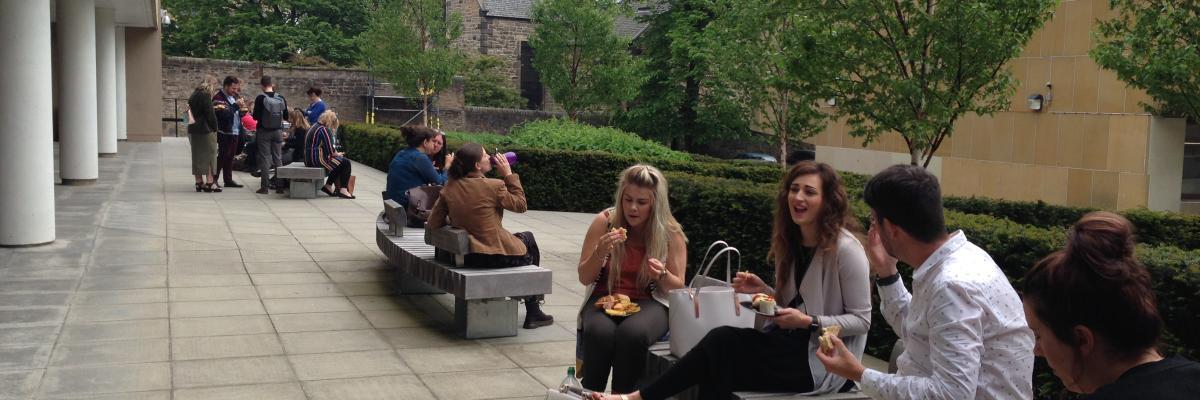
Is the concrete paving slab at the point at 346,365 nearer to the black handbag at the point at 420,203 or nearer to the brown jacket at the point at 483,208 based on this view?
the brown jacket at the point at 483,208

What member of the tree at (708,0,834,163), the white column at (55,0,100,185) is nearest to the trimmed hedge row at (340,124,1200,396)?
the tree at (708,0,834,163)

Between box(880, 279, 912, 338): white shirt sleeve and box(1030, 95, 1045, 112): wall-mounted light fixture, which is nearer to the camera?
box(880, 279, 912, 338): white shirt sleeve

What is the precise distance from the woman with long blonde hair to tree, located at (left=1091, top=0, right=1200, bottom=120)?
7.38 meters

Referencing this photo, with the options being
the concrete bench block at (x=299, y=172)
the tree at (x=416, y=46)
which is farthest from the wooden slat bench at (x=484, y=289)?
the tree at (x=416, y=46)

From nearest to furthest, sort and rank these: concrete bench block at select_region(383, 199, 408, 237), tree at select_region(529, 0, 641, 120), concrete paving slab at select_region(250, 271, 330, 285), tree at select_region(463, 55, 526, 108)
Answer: concrete bench block at select_region(383, 199, 408, 237)
concrete paving slab at select_region(250, 271, 330, 285)
tree at select_region(529, 0, 641, 120)
tree at select_region(463, 55, 526, 108)

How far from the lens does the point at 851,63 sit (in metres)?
11.6

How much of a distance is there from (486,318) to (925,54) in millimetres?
6060

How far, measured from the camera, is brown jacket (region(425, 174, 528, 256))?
7410 millimetres

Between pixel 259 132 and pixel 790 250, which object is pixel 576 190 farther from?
pixel 790 250

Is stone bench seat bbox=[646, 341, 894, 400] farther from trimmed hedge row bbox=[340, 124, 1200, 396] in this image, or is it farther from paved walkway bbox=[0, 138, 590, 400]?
trimmed hedge row bbox=[340, 124, 1200, 396]

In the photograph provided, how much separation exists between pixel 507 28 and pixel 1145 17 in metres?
43.0

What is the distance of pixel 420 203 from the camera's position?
9.83 metres

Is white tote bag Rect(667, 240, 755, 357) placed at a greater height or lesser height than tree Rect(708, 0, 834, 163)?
→ lesser

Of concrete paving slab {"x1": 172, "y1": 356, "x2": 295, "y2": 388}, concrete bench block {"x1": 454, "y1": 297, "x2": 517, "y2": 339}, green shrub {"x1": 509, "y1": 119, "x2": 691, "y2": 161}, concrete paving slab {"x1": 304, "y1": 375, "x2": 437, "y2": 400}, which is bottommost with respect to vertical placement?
concrete paving slab {"x1": 304, "y1": 375, "x2": 437, "y2": 400}
